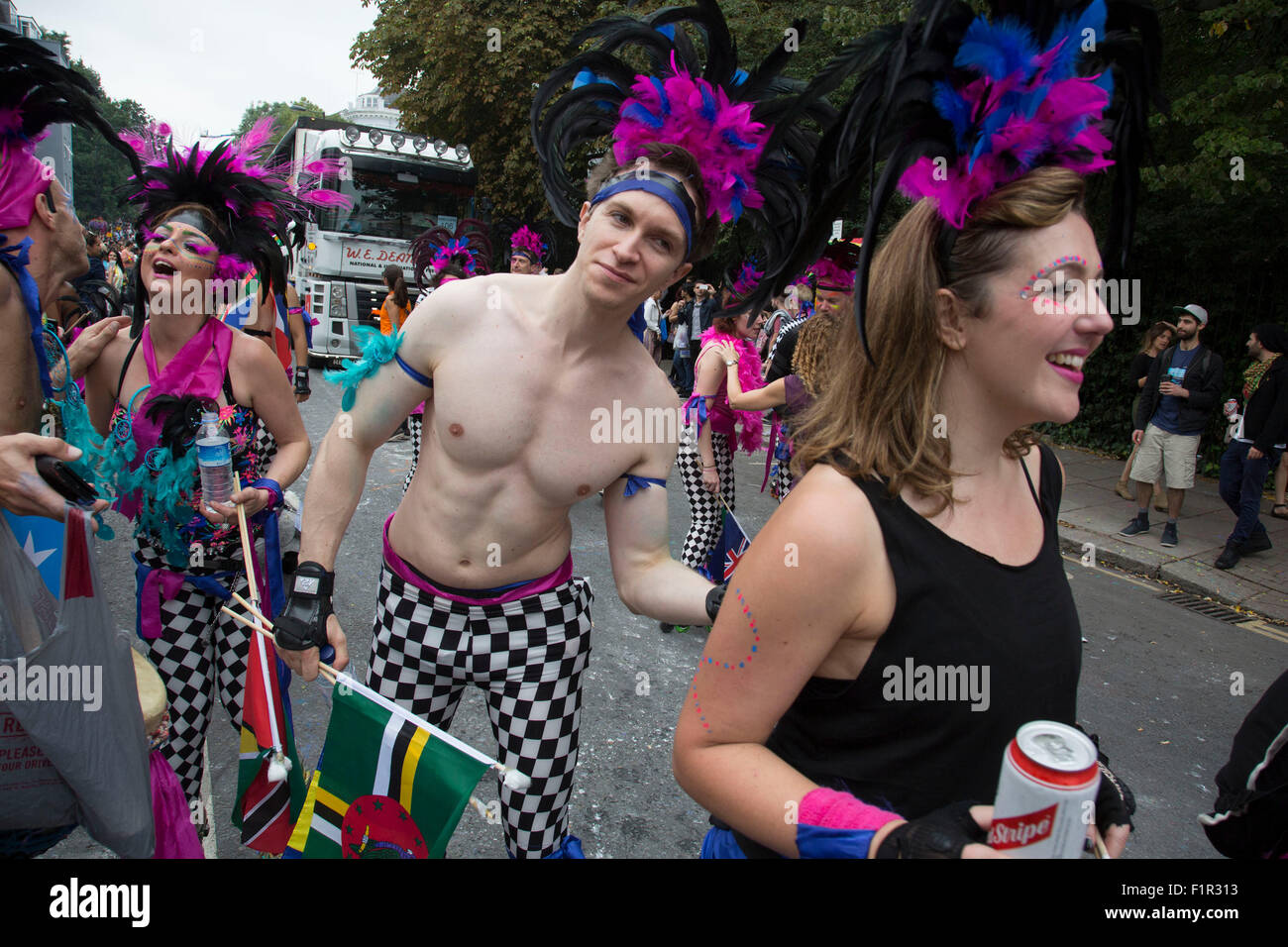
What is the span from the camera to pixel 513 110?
18.5 meters

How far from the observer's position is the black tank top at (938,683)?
1.35m

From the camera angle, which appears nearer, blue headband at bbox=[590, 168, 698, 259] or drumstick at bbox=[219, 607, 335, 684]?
drumstick at bbox=[219, 607, 335, 684]

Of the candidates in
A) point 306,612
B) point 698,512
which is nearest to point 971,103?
point 306,612

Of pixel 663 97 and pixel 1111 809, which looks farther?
pixel 663 97

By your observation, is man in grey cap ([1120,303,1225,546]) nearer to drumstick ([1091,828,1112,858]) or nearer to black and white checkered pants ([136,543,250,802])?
drumstick ([1091,828,1112,858])

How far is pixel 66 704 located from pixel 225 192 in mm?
2189

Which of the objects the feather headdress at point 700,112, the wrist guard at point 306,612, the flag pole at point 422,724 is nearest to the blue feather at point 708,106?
the feather headdress at point 700,112

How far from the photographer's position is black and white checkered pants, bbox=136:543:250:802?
2.87 meters

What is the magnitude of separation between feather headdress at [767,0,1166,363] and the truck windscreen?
14.5 metres

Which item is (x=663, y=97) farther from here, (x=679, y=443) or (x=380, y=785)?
(x=380, y=785)

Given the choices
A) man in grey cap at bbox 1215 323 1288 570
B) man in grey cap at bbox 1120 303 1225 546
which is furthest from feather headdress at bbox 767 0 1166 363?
man in grey cap at bbox 1120 303 1225 546

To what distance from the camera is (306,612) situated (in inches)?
87.4

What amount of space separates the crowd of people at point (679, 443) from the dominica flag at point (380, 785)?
0.24 m
